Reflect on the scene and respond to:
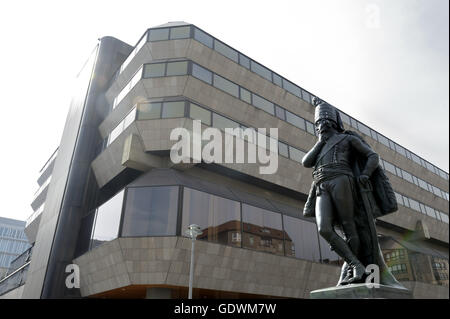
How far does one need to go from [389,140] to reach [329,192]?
3702 cm

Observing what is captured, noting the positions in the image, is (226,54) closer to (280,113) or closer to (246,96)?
(246,96)

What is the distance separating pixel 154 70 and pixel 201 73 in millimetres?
3154

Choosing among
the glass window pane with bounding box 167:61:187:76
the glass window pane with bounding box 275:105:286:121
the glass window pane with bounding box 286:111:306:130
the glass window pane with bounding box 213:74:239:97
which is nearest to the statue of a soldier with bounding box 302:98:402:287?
the glass window pane with bounding box 167:61:187:76

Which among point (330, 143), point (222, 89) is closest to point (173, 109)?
point (222, 89)

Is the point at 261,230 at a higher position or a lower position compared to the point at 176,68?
lower

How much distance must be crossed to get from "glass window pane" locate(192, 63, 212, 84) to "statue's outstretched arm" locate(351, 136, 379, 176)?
17323 mm

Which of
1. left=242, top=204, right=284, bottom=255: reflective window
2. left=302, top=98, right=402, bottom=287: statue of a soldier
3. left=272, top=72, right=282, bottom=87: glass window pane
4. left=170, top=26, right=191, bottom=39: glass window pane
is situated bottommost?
left=302, top=98, right=402, bottom=287: statue of a soldier

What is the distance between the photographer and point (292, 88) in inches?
1188

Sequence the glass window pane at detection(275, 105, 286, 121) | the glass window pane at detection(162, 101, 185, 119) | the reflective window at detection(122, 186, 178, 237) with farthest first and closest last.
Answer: the glass window pane at detection(275, 105, 286, 121), the glass window pane at detection(162, 101, 185, 119), the reflective window at detection(122, 186, 178, 237)

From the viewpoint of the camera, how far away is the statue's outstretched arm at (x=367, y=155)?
250 inches

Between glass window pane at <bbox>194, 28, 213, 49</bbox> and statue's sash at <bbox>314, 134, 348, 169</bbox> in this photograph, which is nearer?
statue's sash at <bbox>314, 134, 348, 169</bbox>

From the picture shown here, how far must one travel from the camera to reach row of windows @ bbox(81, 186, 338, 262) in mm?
18281

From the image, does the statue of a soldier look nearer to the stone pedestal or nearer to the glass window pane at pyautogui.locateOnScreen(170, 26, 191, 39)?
the stone pedestal

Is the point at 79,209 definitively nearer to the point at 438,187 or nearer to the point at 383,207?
the point at 383,207
